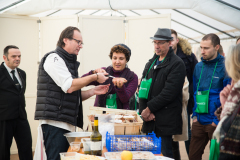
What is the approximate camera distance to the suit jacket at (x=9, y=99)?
3.66m

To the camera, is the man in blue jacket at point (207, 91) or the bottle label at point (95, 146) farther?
the man in blue jacket at point (207, 91)

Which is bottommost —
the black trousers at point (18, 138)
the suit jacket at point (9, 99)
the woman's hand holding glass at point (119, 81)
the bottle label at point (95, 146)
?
the black trousers at point (18, 138)

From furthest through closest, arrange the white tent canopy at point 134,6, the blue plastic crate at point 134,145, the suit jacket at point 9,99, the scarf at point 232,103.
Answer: the white tent canopy at point 134,6
the suit jacket at point 9,99
the blue plastic crate at point 134,145
the scarf at point 232,103

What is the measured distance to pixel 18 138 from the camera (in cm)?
381

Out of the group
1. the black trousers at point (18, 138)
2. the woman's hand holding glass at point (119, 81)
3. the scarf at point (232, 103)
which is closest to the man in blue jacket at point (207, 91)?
the woman's hand holding glass at point (119, 81)

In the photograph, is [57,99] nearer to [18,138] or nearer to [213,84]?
[213,84]

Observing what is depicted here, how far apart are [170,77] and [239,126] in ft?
4.49

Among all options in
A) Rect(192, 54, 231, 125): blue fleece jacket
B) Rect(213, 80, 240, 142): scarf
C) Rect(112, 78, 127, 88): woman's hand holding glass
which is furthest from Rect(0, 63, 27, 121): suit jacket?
Rect(213, 80, 240, 142): scarf

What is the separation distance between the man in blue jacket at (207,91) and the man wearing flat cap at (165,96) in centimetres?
31

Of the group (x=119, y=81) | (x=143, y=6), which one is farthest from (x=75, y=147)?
(x=143, y=6)

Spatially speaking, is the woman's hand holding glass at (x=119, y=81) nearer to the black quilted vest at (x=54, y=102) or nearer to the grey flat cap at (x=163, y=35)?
the black quilted vest at (x=54, y=102)

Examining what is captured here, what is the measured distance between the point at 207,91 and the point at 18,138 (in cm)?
265

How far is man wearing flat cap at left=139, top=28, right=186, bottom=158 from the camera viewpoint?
8.92ft

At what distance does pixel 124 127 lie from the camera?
2039mm
